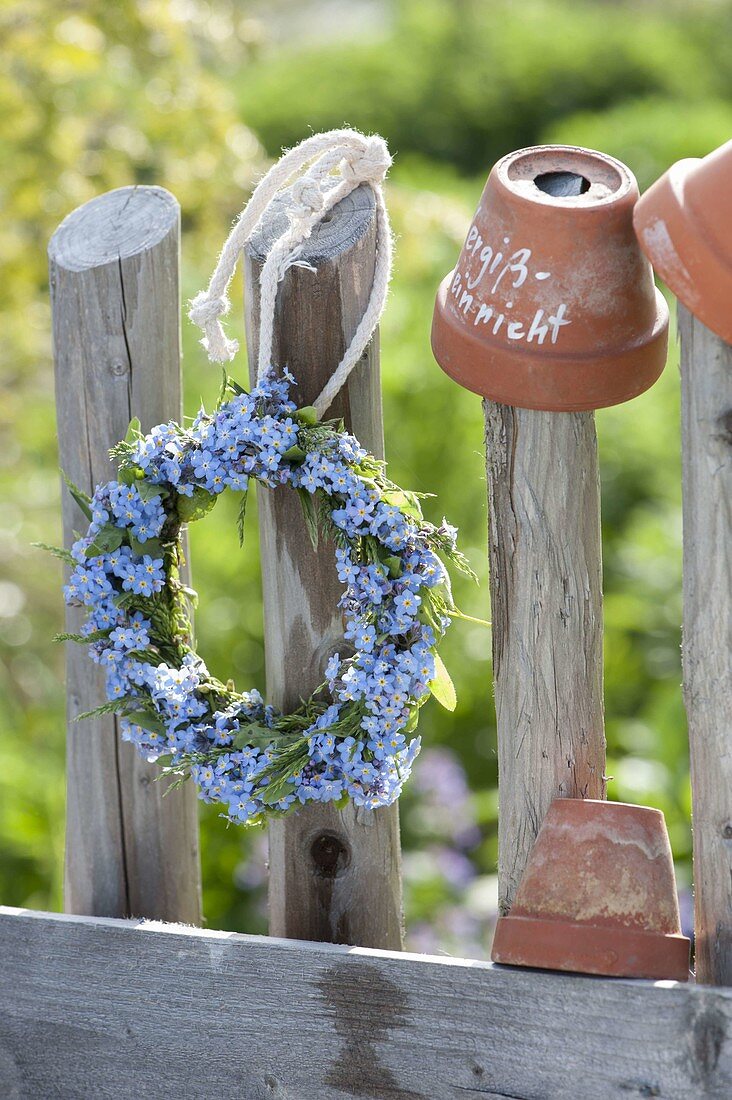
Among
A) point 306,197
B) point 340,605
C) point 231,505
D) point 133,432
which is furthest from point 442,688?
point 231,505

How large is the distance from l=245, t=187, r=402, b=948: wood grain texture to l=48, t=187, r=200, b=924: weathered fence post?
0.16m

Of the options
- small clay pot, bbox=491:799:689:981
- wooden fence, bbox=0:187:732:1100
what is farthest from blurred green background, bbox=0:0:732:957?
small clay pot, bbox=491:799:689:981

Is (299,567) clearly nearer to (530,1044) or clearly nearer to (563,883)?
(563,883)

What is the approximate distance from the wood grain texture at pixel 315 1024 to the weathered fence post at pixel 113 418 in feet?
0.63

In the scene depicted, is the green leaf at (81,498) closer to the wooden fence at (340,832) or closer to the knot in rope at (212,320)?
the wooden fence at (340,832)

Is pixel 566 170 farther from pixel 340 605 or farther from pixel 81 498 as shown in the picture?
pixel 81 498

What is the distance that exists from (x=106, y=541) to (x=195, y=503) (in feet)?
0.37

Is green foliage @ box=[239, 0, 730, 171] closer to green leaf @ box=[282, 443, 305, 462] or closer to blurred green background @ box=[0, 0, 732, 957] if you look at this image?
blurred green background @ box=[0, 0, 732, 957]

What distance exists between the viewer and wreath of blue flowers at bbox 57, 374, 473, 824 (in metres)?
1.27

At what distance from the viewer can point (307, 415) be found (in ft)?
4.24

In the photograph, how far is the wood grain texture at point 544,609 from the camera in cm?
124

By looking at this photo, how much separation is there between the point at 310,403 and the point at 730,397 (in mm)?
487

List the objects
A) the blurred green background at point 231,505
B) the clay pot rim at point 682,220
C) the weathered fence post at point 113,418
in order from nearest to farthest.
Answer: the clay pot rim at point 682,220
the weathered fence post at point 113,418
the blurred green background at point 231,505

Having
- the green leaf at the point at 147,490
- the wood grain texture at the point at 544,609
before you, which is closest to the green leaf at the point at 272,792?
the wood grain texture at the point at 544,609
